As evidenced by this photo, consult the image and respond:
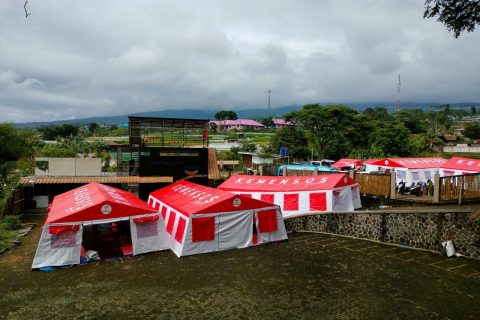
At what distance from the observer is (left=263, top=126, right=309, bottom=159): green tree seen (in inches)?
1909

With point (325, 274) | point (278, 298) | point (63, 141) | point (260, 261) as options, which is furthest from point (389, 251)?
point (63, 141)

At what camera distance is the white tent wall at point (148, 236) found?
12.6 meters

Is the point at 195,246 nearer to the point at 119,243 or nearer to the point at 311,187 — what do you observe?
the point at 119,243

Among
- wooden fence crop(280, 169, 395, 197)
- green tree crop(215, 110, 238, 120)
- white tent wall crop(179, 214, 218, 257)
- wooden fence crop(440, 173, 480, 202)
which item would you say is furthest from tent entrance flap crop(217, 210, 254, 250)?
green tree crop(215, 110, 238, 120)

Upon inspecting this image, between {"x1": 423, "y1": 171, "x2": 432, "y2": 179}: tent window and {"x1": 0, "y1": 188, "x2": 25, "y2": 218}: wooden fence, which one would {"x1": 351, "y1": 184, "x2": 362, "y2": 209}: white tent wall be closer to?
{"x1": 423, "y1": 171, "x2": 432, "y2": 179}: tent window

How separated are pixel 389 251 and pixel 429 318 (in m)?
4.93

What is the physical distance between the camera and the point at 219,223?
43.3 ft

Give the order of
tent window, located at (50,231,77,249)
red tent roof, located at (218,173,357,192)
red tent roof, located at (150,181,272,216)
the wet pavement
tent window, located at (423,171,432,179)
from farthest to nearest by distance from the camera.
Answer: tent window, located at (423,171,432,179), red tent roof, located at (218,173,357,192), red tent roof, located at (150,181,272,216), tent window, located at (50,231,77,249), the wet pavement

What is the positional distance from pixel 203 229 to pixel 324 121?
102 ft

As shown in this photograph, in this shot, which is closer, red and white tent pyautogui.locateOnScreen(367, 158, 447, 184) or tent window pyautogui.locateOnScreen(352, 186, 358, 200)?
tent window pyautogui.locateOnScreen(352, 186, 358, 200)

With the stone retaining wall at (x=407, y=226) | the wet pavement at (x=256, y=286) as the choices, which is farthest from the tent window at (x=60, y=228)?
the stone retaining wall at (x=407, y=226)

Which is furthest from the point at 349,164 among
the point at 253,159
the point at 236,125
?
the point at 236,125

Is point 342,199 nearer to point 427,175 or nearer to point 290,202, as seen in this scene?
point 290,202

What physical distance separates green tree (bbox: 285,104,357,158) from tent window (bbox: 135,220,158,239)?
30.8 m
